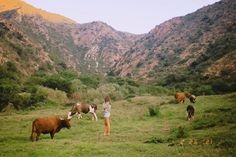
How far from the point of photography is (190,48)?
83000 millimetres

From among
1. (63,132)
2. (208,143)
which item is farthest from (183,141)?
(63,132)

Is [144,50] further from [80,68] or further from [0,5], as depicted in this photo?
[0,5]

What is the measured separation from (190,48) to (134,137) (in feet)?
222

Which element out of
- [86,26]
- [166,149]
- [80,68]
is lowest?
[166,149]

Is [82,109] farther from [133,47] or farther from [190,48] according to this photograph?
[133,47]

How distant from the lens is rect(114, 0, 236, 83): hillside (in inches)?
2579

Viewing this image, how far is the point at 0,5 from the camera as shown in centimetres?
13000

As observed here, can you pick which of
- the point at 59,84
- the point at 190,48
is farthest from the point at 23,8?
the point at 59,84

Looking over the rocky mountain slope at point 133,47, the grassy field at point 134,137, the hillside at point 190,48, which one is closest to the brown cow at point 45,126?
the grassy field at point 134,137

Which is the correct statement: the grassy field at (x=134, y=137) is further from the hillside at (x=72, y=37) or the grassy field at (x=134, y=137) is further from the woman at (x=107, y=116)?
the hillside at (x=72, y=37)

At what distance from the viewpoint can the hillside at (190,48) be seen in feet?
215

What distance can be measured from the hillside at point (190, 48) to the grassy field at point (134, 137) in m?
31.0

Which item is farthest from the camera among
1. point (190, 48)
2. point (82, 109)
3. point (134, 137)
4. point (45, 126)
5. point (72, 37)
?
point (72, 37)

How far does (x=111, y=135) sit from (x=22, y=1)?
131m
